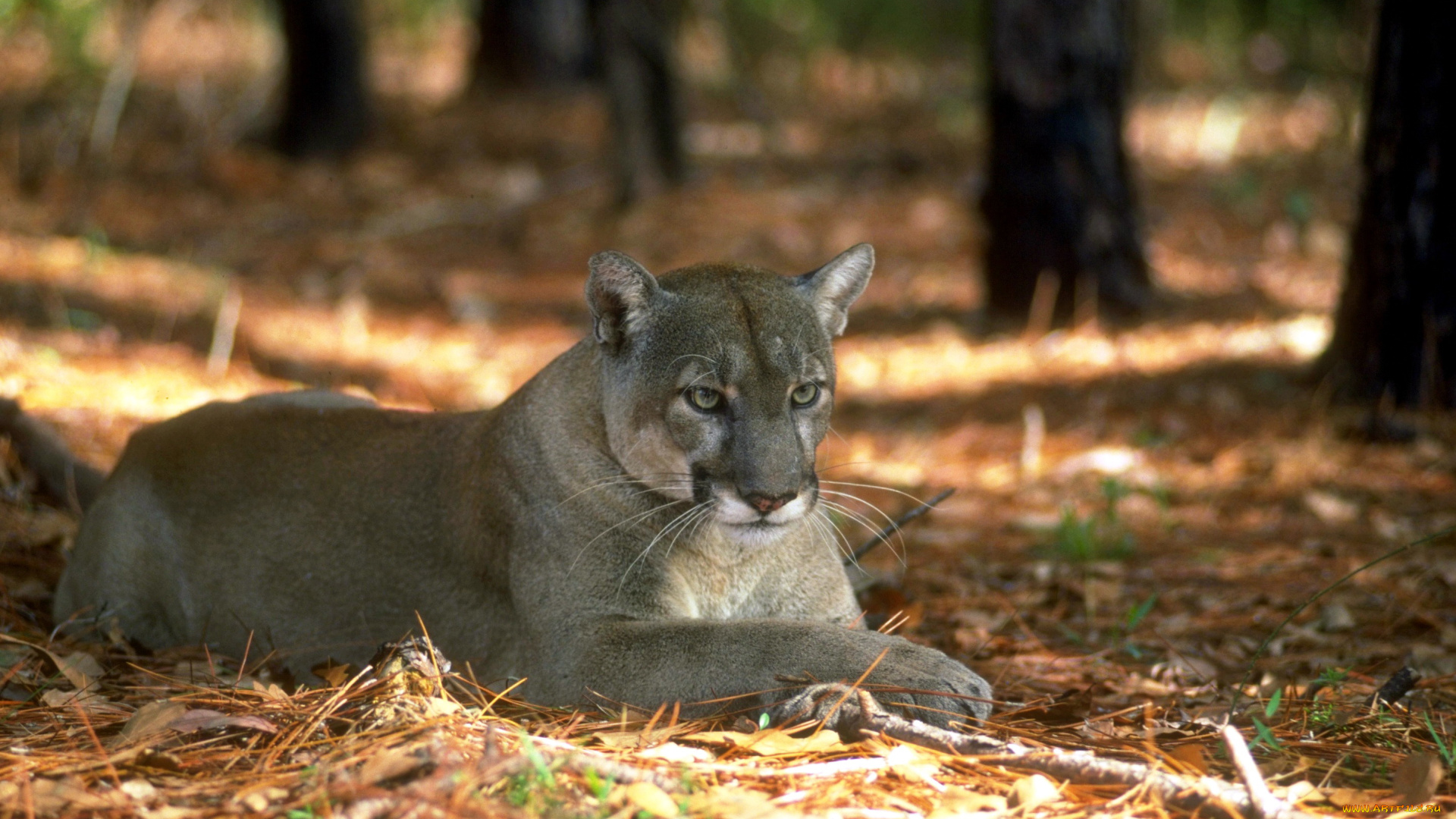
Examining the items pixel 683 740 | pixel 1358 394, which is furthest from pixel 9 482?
pixel 1358 394

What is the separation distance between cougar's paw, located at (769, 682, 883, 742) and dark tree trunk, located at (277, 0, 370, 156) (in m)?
14.5

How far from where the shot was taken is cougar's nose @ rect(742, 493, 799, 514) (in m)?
4.08

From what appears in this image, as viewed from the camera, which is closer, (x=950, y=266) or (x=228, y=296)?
(x=228, y=296)

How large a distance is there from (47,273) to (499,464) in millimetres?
7299

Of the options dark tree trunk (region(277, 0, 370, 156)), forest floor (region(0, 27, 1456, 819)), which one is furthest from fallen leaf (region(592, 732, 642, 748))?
dark tree trunk (region(277, 0, 370, 156))

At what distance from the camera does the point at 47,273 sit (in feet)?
33.9

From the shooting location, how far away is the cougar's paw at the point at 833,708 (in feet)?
12.1

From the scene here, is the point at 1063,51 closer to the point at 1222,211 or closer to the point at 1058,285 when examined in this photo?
→ the point at 1058,285

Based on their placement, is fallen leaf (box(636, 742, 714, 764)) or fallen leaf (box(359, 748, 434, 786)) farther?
fallen leaf (box(636, 742, 714, 764))

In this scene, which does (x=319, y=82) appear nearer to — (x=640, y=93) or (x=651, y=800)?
(x=640, y=93)

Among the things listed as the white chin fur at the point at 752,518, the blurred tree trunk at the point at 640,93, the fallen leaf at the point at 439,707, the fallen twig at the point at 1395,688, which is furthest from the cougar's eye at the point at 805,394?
the blurred tree trunk at the point at 640,93

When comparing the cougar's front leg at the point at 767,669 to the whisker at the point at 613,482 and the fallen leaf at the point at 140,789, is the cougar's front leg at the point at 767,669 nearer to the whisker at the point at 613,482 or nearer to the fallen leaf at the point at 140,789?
the whisker at the point at 613,482

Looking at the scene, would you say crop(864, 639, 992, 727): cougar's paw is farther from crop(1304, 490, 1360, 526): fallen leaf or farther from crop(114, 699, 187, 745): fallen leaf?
crop(1304, 490, 1360, 526): fallen leaf

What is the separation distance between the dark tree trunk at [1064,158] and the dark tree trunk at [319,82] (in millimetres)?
9895
